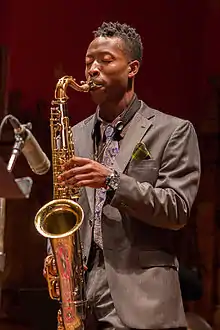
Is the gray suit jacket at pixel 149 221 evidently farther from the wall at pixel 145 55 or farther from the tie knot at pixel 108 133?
the wall at pixel 145 55

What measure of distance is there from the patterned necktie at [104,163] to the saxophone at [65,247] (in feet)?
0.19

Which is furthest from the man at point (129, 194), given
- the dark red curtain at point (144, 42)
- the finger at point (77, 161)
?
the dark red curtain at point (144, 42)

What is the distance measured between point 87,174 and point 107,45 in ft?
1.64

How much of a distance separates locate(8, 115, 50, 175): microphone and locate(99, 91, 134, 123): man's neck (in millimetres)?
317

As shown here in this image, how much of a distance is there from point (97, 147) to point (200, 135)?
42.3 inches

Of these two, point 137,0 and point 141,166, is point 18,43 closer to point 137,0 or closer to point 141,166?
point 137,0

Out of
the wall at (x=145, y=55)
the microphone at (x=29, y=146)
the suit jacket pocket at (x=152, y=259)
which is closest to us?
the microphone at (x=29, y=146)

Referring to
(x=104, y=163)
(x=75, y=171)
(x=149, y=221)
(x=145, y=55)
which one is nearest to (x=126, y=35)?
(x=104, y=163)

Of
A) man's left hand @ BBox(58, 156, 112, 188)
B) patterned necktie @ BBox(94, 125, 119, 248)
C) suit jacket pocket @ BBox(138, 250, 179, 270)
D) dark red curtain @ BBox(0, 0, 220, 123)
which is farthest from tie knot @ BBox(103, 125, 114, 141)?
dark red curtain @ BBox(0, 0, 220, 123)

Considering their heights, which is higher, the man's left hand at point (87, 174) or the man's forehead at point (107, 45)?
the man's forehead at point (107, 45)

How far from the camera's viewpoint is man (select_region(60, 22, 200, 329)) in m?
1.92

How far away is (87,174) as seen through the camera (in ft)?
6.24

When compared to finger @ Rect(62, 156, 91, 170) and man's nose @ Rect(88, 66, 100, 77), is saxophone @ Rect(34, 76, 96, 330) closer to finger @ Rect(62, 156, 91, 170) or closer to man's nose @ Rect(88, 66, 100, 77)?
man's nose @ Rect(88, 66, 100, 77)

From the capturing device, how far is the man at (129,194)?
1.92 m
